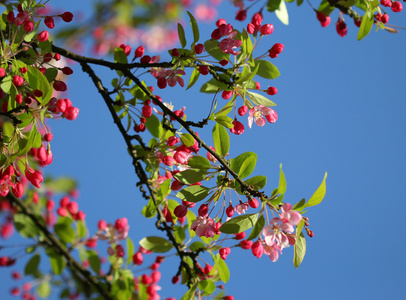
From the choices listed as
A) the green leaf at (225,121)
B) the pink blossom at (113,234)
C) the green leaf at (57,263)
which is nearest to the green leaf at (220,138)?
the green leaf at (225,121)

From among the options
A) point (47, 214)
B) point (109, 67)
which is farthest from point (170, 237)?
point (47, 214)

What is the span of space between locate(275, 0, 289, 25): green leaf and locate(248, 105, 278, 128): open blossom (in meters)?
0.33

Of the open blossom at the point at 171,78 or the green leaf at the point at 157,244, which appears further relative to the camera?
the green leaf at the point at 157,244

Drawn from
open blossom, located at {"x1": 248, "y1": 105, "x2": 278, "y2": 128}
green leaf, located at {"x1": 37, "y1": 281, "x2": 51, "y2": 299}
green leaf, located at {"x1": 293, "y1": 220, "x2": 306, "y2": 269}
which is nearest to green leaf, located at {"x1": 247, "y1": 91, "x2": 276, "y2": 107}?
open blossom, located at {"x1": 248, "y1": 105, "x2": 278, "y2": 128}

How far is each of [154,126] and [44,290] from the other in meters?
1.72

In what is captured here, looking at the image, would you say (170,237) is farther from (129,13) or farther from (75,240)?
(129,13)

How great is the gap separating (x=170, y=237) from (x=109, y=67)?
780 millimetres

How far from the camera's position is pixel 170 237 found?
1.92 m

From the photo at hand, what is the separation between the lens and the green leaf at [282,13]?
1.61 meters

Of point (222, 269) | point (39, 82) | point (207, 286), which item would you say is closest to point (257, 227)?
point (222, 269)

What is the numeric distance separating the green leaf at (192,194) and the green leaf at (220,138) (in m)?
0.16

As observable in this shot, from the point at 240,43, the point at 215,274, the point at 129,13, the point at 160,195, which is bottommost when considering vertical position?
the point at 215,274

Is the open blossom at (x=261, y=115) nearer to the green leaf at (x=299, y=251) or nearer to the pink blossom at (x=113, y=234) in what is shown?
the green leaf at (x=299, y=251)

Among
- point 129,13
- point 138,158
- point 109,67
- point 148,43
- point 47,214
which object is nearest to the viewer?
point 109,67
